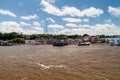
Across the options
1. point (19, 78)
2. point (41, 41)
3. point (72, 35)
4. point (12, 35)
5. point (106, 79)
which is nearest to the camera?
point (106, 79)

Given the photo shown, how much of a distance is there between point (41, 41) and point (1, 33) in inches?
1309

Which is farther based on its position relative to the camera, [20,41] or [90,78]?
[20,41]

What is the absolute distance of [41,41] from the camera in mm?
101938

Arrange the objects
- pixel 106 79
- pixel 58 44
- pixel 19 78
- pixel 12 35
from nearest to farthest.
→ pixel 106 79 → pixel 19 78 → pixel 58 44 → pixel 12 35

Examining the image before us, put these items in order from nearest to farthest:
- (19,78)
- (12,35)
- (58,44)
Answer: (19,78)
(58,44)
(12,35)

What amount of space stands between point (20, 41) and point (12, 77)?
92310 millimetres

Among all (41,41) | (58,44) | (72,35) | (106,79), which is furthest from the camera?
(72,35)

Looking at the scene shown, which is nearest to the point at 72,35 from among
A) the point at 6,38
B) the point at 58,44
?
the point at 6,38

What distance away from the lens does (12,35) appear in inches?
4451

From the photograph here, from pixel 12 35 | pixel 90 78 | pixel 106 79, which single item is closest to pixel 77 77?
pixel 90 78

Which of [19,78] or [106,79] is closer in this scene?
[106,79]

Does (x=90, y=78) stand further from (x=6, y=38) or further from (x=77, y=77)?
(x=6, y=38)

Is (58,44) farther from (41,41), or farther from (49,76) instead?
(49,76)

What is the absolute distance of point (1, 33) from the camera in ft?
392
